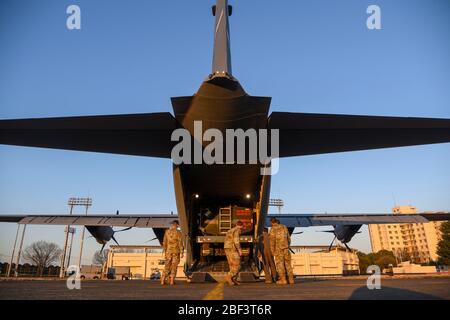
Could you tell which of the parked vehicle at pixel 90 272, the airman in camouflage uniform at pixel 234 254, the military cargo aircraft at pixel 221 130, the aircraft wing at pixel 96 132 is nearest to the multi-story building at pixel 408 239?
the parked vehicle at pixel 90 272

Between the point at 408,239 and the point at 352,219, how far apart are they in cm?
11443

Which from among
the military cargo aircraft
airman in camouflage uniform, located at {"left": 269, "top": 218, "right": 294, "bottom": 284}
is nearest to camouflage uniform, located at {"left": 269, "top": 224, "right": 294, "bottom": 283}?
airman in camouflage uniform, located at {"left": 269, "top": 218, "right": 294, "bottom": 284}

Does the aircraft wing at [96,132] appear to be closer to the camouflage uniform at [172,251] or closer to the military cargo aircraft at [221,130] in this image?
the military cargo aircraft at [221,130]

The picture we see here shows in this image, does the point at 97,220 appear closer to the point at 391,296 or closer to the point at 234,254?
the point at 234,254

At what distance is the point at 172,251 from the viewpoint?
7418mm

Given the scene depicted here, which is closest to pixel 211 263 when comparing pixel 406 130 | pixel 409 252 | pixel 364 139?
pixel 364 139

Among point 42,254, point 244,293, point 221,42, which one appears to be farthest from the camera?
point 42,254

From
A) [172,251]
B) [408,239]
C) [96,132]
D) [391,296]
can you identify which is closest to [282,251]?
[172,251]

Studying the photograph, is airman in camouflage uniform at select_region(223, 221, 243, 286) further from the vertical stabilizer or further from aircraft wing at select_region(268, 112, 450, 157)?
the vertical stabilizer

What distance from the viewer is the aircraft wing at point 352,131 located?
5.88 meters

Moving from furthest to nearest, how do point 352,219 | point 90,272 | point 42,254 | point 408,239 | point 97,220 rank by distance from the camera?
point 408,239
point 42,254
point 90,272
point 352,219
point 97,220

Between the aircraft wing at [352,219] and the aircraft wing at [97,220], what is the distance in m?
7.37

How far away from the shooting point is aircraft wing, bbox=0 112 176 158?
5680 mm

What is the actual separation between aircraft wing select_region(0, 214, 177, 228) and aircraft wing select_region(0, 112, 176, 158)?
11464 millimetres
